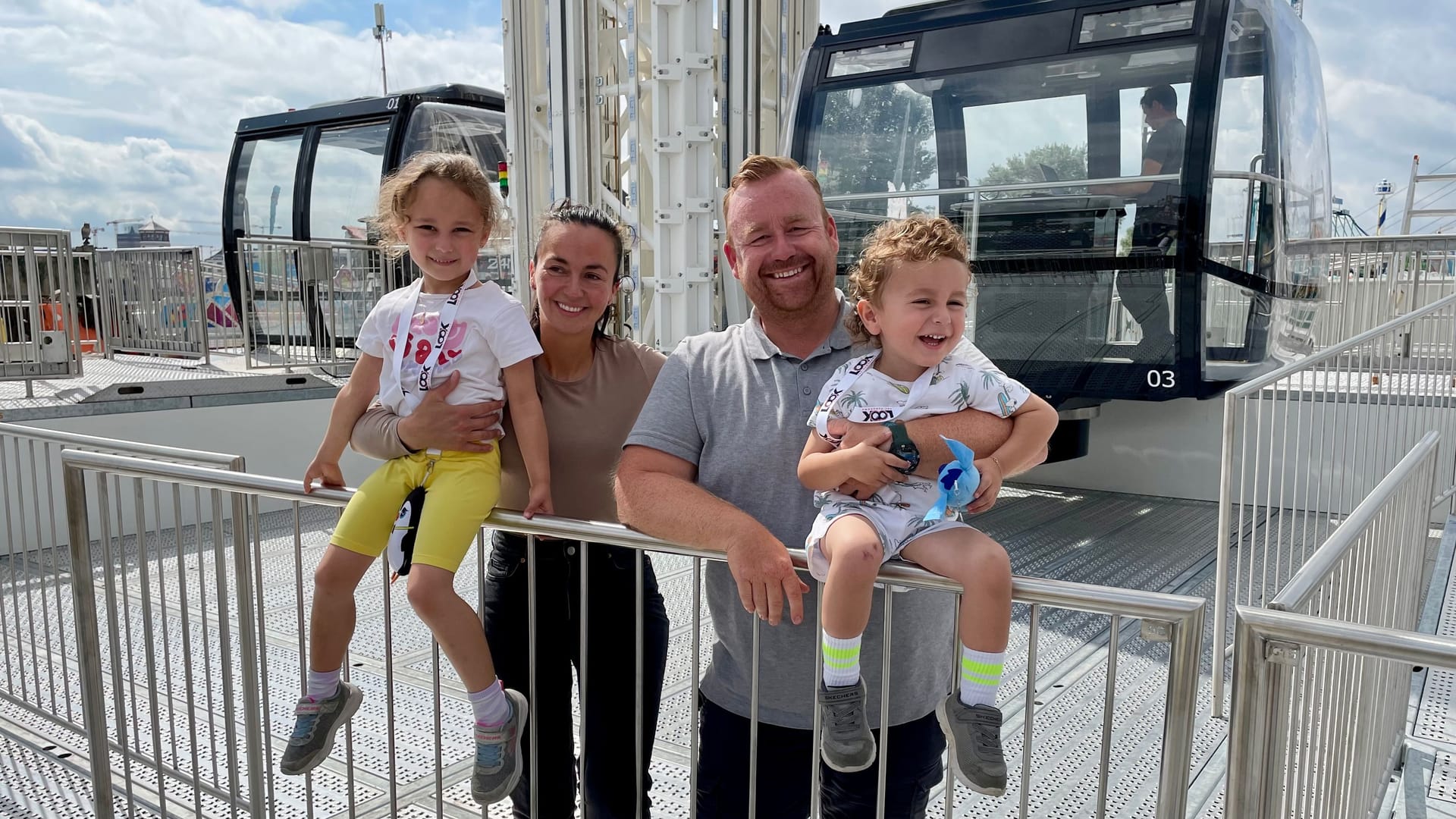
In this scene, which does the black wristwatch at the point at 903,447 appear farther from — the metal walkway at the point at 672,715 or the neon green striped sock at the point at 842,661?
the metal walkway at the point at 672,715

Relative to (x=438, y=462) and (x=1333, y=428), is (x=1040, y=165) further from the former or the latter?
(x=438, y=462)

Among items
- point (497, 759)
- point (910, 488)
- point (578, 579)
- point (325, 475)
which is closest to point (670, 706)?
point (578, 579)

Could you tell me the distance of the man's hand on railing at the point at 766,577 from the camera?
186 centimetres

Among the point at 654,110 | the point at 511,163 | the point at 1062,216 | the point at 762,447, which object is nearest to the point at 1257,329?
the point at 1062,216

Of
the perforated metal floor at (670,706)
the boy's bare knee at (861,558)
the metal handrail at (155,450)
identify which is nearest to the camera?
the boy's bare knee at (861,558)

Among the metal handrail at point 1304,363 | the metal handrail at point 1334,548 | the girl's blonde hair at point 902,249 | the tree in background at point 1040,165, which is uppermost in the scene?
the tree in background at point 1040,165

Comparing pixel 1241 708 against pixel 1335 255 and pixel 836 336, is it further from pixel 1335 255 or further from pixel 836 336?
pixel 1335 255

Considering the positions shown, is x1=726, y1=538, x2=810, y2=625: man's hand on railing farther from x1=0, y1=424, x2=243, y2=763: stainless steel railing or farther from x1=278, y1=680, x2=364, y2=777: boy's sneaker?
x1=0, y1=424, x2=243, y2=763: stainless steel railing

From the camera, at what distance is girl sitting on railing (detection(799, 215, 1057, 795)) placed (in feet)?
5.64

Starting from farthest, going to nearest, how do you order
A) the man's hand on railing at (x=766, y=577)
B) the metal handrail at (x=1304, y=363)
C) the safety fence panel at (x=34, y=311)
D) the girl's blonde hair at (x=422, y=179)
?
the safety fence panel at (x=34, y=311) → the metal handrail at (x=1304, y=363) → the girl's blonde hair at (x=422, y=179) → the man's hand on railing at (x=766, y=577)

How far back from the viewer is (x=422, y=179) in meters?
2.45

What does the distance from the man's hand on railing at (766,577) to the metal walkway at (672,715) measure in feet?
4.44

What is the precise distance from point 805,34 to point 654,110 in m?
2.19

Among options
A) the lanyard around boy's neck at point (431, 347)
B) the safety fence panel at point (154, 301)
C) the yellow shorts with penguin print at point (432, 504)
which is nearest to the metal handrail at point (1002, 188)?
the lanyard around boy's neck at point (431, 347)
